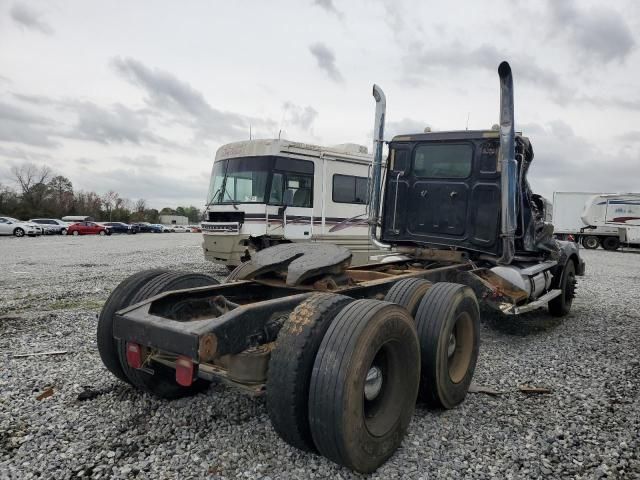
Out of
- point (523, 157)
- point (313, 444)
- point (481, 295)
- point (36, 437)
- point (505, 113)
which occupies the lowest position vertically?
point (36, 437)

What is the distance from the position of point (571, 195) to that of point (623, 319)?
24575 mm

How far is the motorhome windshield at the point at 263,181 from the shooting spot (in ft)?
33.4

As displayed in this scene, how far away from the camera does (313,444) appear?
2.74m

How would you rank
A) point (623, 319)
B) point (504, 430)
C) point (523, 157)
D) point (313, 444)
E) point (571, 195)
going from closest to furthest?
point (313, 444)
point (504, 430)
point (523, 157)
point (623, 319)
point (571, 195)

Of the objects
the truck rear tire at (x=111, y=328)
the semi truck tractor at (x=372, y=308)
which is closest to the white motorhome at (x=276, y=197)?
the semi truck tractor at (x=372, y=308)

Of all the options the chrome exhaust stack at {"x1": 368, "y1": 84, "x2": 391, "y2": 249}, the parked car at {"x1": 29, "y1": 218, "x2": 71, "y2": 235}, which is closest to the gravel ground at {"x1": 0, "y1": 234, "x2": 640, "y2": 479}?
the chrome exhaust stack at {"x1": 368, "y1": 84, "x2": 391, "y2": 249}

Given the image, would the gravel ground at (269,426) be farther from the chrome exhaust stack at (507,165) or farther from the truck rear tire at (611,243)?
the truck rear tire at (611,243)

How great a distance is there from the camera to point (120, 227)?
4659 cm

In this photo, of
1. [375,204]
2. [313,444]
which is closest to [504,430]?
[313,444]

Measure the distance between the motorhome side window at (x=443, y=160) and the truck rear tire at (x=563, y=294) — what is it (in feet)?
9.68

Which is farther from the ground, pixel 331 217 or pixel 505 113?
pixel 505 113

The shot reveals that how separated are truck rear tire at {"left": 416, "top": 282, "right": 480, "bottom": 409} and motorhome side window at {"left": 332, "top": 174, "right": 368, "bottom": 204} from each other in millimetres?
7557

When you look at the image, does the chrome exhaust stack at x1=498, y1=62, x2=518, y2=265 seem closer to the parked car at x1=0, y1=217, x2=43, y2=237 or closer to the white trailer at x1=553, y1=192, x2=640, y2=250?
the white trailer at x1=553, y1=192, x2=640, y2=250

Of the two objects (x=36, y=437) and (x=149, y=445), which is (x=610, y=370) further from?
(x=36, y=437)
